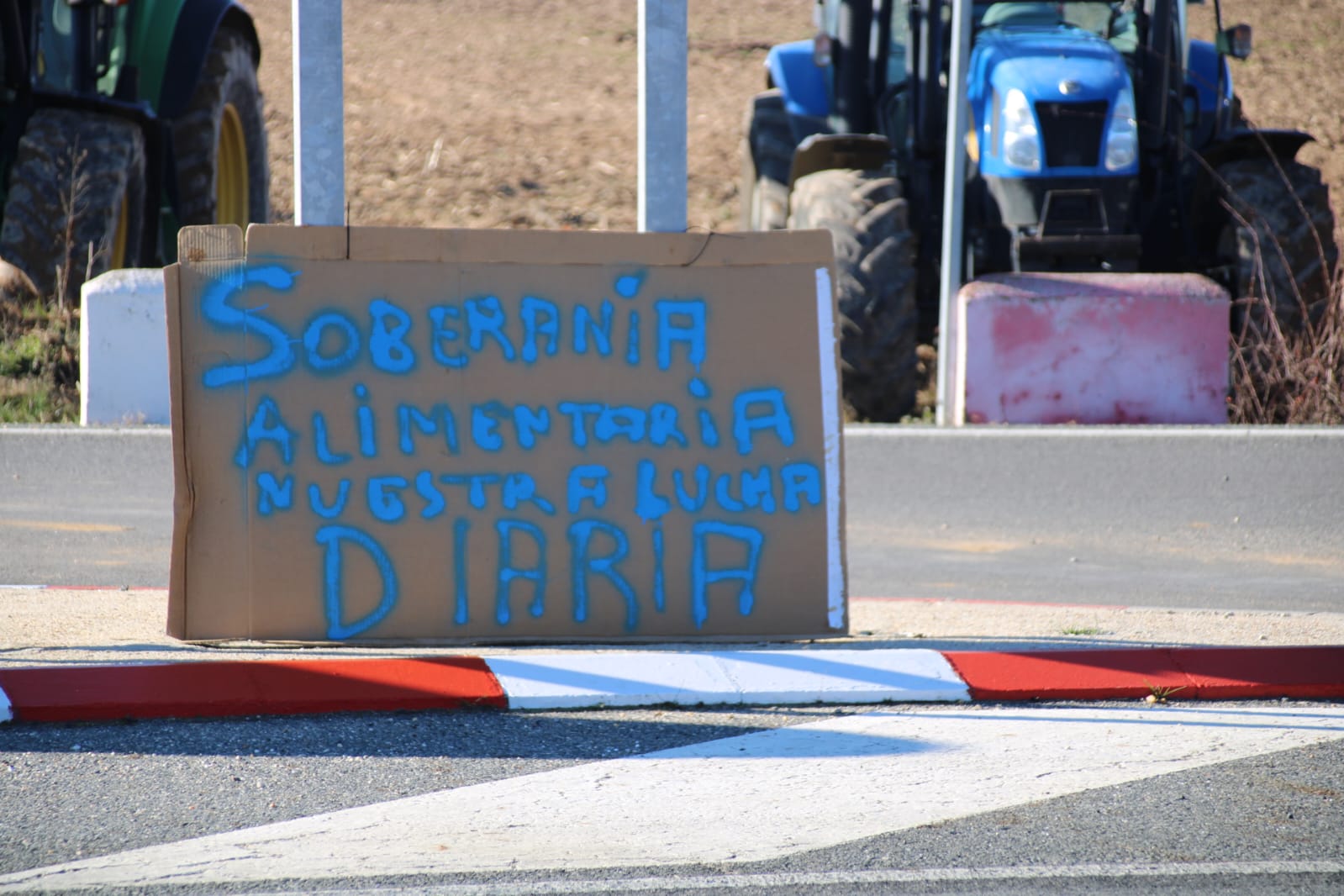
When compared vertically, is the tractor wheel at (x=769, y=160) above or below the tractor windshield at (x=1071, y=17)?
below

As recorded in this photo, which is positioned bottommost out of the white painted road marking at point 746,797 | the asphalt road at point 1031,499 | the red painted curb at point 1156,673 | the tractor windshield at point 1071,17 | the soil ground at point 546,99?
the white painted road marking at point 746,797

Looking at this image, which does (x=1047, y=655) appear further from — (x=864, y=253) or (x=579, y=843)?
(x=864, y=253)

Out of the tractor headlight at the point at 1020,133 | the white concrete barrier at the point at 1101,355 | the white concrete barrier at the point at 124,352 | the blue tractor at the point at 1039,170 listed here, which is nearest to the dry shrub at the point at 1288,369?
the blue tractor at the point at 1039,170

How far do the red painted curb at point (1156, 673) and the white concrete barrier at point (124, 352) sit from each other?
442 cm

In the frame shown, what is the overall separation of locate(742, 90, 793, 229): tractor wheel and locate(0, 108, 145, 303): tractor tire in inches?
176

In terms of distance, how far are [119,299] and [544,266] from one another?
3.32 m

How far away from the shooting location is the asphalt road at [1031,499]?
6.80 meters

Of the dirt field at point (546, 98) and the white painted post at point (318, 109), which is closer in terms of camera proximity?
the white painted post at point (318, 109)

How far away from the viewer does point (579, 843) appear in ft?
10.8

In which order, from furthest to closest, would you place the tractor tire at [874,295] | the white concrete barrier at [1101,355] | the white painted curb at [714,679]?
the tractor tire at [874,295], the white concrete barrier at [1101,355], the white painted curb at [714,679]

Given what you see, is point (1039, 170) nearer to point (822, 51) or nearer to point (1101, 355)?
point (1101, 355)

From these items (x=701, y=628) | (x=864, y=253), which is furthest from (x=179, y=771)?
(x=864, y=253)

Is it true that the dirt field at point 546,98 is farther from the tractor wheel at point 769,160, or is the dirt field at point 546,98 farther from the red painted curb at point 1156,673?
the red painted curb at point 1156,673

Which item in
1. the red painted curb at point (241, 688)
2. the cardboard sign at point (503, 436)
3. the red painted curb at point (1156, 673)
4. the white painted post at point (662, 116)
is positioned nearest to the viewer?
the red painted curb at point (241, 688)
